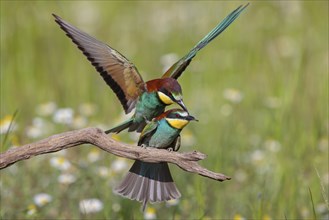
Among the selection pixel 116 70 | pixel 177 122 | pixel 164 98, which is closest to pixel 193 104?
pixel 116 70

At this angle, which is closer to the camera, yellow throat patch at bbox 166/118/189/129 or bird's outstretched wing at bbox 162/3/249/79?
yellow throat patch at bbox 166/118/189/129

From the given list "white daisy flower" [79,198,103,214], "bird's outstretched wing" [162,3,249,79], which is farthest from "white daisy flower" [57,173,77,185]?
"bird's outstretched wing" [162,3,249,79]

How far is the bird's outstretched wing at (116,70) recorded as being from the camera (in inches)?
132

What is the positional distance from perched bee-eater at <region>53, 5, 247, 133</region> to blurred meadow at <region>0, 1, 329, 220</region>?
1.79ft

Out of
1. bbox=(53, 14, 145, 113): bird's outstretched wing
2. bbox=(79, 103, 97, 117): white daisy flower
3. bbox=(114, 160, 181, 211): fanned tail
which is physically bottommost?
bbox=(114, 160, 181, 211): fanned tail

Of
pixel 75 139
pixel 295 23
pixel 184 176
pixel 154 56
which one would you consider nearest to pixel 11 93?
pixel 154 56

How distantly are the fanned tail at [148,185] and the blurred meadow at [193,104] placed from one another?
13.4 inches

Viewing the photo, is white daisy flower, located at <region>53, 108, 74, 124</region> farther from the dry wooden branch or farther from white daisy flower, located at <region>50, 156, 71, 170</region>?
the dry wooden branch

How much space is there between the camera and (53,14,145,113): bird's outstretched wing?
3.36m

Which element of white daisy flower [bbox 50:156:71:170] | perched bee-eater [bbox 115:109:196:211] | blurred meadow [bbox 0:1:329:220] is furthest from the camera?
white daisy flower [bbox 50:156:71:170]

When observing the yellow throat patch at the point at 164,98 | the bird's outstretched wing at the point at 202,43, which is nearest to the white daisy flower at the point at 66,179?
the bird's outstretched wing at the point at 202,43

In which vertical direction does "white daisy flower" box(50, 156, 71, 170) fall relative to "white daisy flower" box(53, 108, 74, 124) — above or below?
below

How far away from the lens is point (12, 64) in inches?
236

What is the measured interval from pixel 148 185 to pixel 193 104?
2.23 metres
